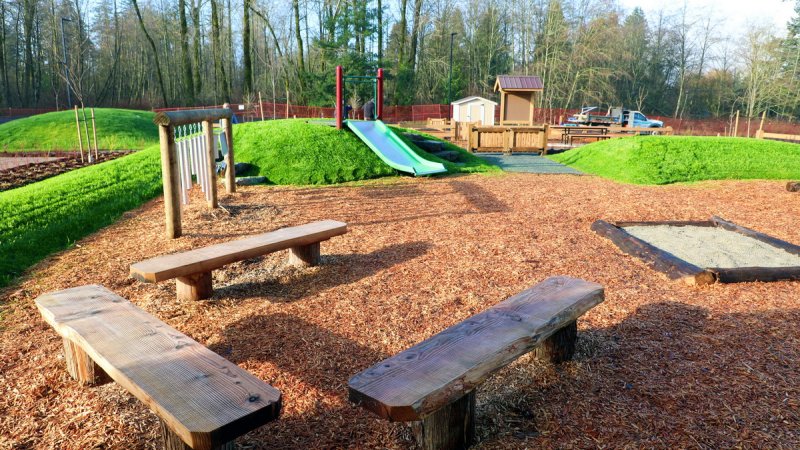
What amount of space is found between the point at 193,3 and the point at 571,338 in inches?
1743

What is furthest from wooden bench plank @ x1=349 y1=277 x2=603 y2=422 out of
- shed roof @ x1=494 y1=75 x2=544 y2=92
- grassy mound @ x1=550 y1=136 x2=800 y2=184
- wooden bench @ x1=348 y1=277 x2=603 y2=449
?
shed roof @ x1=494 y1=75 x2=544 y2=92

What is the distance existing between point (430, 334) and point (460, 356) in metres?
1.48

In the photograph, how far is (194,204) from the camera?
837 cm

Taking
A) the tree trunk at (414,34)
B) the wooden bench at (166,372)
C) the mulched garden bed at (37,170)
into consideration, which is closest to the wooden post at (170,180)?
the wooden bench at (166,372)

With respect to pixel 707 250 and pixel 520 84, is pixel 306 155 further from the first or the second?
pixel 520 84

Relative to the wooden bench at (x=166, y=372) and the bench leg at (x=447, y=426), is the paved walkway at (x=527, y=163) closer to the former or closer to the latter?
the bench leg at (x=447, y=426)

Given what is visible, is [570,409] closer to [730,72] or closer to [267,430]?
[267,430]

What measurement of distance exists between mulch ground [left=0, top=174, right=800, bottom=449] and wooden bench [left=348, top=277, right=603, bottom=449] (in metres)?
0.32

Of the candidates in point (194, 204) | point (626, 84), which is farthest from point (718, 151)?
point (626, 84)

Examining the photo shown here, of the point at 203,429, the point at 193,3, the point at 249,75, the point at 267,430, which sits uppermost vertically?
the point at 193,3

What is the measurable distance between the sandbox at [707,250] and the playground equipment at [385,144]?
5.74 meters

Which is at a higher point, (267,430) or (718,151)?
(718,151)

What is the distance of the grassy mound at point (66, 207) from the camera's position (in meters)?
5.92

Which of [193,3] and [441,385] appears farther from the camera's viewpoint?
[193,3]
